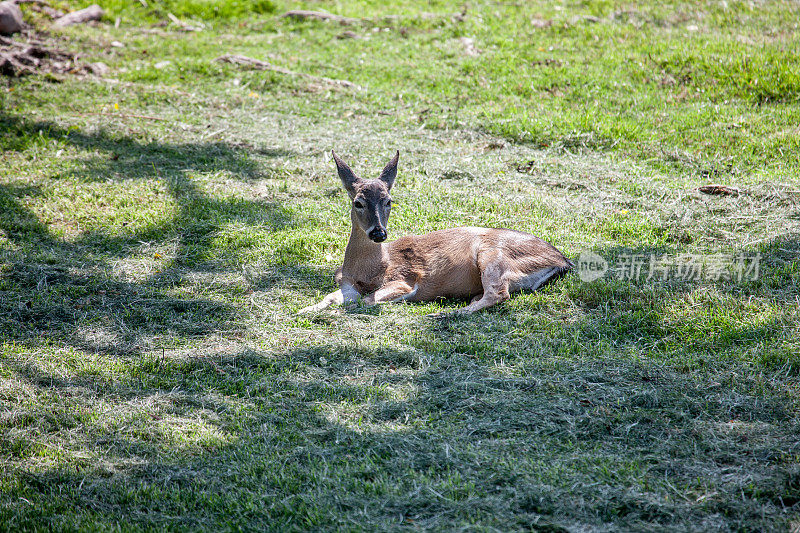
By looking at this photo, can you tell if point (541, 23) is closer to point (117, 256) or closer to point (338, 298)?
point (338, 298)

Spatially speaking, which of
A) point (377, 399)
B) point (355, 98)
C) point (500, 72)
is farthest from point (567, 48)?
→ point (377, 399)

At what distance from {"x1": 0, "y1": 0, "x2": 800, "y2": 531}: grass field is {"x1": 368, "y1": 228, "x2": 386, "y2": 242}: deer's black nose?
0.54 metres

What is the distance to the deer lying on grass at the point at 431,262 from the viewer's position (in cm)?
566

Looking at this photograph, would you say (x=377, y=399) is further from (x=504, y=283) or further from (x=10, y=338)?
(x=10, y=338)

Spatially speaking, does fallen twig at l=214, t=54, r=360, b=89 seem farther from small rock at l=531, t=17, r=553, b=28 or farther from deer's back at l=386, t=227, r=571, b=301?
deer's back at l=386, t=227, r=571, b=301

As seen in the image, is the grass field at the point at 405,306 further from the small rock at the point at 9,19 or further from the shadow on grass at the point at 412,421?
the small rock at the point at 9,19

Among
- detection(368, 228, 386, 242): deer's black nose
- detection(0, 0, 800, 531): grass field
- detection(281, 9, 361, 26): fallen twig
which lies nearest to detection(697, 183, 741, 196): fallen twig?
detection(0, 0, 800, 531): grass field

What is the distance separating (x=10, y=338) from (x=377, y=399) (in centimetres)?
271

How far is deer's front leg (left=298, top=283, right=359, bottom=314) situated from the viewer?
550 cm

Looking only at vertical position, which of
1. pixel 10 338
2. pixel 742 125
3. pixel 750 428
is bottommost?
pixel 10 338

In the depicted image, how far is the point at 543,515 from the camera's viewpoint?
323 cm

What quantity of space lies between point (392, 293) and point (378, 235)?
1.68ft

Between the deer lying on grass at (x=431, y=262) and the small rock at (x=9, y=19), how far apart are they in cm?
1049

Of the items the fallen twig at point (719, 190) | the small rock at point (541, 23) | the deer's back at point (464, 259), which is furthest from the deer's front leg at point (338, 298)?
the small rock at point (541, 23)
